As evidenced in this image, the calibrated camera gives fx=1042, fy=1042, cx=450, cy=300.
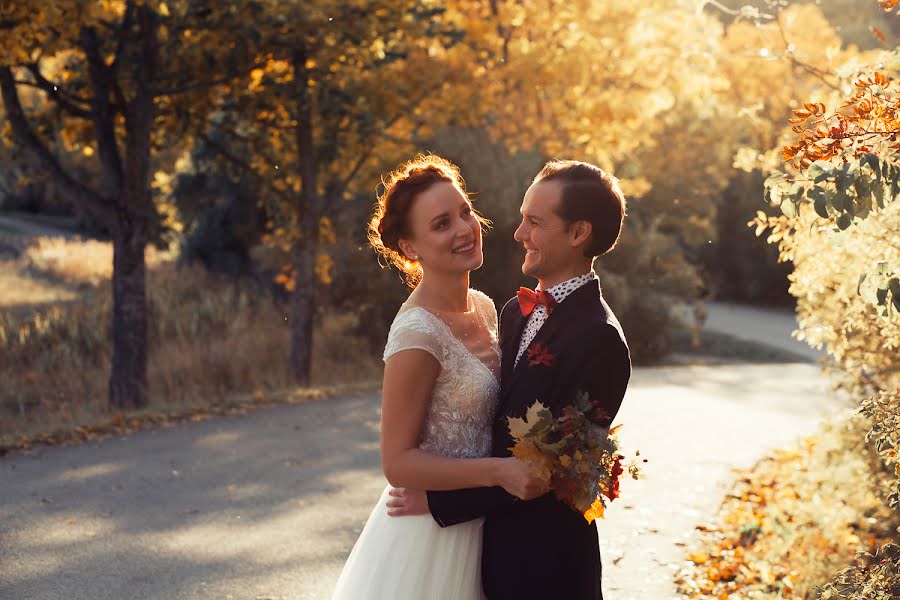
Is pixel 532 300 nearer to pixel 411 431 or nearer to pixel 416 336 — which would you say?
pixel 416 336

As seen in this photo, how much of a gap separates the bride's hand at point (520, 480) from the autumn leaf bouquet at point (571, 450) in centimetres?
3

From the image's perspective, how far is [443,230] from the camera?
3.12 metres

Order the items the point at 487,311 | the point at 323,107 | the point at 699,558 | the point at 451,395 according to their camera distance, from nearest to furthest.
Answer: the point at 451,395 < the point at 487,311 < the point at 699,558 < the point at 323,107

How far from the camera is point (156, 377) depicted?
14922 millimetres

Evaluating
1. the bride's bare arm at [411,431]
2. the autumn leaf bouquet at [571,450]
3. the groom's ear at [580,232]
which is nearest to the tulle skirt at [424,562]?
the bride's bare arm at [411,431]

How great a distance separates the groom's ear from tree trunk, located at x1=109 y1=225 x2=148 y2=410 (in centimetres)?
966

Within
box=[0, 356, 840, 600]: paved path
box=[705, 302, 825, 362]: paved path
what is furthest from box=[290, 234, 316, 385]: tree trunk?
box=[705, 302, 825, 362]: paved path

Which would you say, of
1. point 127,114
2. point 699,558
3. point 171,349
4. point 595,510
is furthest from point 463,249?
point 171,349

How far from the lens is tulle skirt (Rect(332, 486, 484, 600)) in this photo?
3074mm

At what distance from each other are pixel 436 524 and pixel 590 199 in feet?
3.48

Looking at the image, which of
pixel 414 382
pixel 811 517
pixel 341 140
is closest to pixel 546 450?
pixel 414 382

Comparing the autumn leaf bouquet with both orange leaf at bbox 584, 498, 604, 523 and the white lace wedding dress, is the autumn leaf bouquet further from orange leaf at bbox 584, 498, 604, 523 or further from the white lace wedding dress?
the white lace wedding dress

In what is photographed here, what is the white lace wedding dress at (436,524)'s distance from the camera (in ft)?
9.96

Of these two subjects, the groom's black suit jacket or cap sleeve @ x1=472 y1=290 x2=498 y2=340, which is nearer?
the groom's black suit jacket
